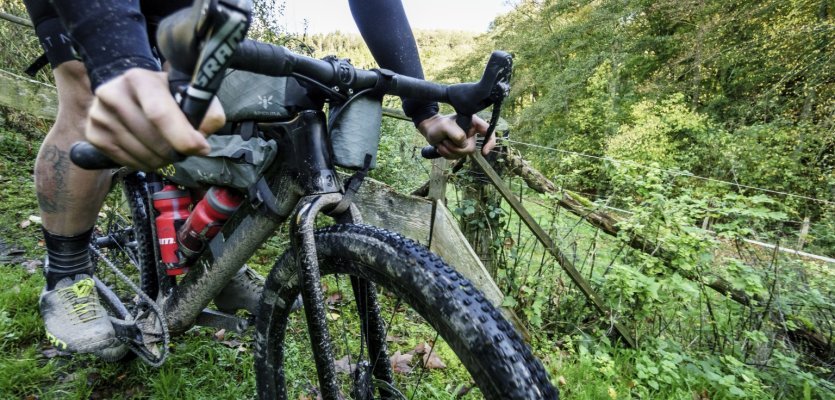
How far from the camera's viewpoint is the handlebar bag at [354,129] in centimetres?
99

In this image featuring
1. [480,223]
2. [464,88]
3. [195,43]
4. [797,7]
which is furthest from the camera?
[797,7]

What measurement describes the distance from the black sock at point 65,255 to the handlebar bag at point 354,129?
123 cm

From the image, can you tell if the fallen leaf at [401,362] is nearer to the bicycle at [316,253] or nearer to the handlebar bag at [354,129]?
the bicycle at [316,253]

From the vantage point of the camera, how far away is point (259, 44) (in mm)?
724

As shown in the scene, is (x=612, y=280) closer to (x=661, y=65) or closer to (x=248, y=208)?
(x=248, y=208)

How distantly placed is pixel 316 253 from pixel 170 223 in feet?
2.97

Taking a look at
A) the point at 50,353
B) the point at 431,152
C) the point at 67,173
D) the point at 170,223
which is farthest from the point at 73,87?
the point at 50,353

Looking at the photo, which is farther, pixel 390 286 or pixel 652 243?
pixel 652 243

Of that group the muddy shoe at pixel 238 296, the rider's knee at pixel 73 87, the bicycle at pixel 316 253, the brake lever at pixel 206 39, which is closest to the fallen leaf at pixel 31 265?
the bicycle at pixel 316 253

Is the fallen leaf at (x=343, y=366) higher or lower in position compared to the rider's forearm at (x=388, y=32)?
lower

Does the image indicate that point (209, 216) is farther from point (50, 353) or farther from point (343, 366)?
point (50, 353)

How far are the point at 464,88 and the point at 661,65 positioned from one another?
17.9m

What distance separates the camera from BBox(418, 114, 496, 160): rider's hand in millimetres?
1264

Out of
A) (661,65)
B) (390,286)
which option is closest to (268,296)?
(390,286)
